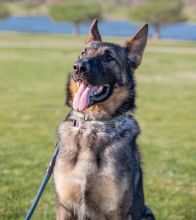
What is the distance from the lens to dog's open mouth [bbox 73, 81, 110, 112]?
4961 mm

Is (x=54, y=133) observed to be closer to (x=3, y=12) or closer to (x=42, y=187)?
(x=42, y=187)

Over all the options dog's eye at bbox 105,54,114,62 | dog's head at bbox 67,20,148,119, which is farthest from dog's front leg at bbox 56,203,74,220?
dog's eye at bbox 105,54,114,62

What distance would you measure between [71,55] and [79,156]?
28424 millimetres

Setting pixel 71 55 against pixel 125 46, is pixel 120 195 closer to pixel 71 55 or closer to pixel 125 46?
pixel 125 46

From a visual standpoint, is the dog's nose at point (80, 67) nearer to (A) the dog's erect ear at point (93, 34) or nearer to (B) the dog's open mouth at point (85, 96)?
(B) the dog's open mouth at point (85, 96)

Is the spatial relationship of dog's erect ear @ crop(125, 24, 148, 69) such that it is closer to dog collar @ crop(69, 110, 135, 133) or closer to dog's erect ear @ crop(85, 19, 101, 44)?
dog's erect ear @ crop(85, 19, 101, 44)

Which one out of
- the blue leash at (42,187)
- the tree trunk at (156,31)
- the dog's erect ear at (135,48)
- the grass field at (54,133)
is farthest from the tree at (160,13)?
the blue leash at (42,187)

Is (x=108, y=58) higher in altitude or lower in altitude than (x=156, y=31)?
higher

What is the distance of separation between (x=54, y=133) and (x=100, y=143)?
665 cm

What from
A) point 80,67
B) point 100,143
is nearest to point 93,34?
point 80,67

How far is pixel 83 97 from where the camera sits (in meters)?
4.98

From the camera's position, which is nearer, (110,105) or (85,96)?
(85,96)

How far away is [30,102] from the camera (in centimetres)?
1623

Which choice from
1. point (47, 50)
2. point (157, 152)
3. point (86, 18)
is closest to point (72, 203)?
point (157, 152)
